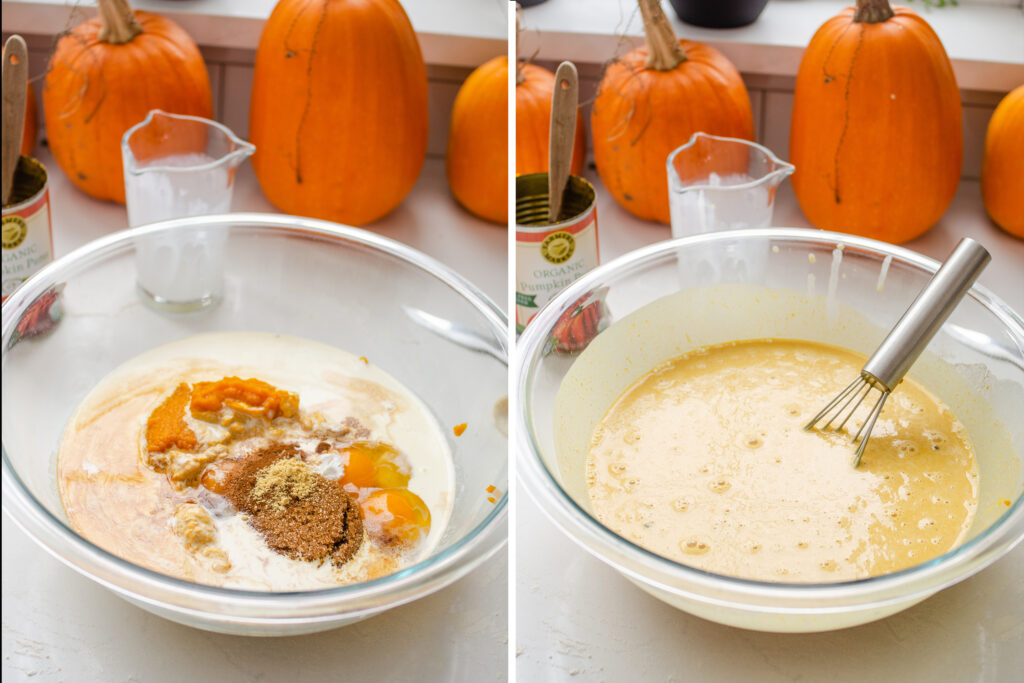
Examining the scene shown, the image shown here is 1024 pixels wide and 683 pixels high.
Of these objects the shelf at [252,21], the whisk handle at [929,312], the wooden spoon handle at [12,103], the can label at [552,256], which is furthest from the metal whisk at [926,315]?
the wooden spoon handle at [12,103]

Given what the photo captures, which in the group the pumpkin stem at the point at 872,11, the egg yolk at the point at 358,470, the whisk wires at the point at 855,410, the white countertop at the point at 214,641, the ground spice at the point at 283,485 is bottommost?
the white countertop at the point at 214,641

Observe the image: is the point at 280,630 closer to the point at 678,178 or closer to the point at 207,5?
the point at 678,178

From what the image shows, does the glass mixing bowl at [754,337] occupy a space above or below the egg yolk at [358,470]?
above

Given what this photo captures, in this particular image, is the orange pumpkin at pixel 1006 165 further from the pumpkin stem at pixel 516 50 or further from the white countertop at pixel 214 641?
the white countertop at pixel 214 641

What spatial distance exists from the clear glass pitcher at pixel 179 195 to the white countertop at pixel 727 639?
1.33 ft

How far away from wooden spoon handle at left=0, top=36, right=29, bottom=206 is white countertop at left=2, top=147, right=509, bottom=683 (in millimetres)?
300

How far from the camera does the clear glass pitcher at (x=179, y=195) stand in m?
0.92

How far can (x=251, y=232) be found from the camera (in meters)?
0.91

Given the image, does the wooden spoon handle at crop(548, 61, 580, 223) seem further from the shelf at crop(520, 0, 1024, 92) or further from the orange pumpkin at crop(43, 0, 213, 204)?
the orange pumpkin at crop(43, 0, 213, 204)

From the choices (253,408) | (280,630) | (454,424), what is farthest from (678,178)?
(280,630)

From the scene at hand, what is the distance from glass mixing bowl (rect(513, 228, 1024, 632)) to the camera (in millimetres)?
583

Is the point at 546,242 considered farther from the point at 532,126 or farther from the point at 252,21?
the point at 252,21

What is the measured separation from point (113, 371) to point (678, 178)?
52 centimetres

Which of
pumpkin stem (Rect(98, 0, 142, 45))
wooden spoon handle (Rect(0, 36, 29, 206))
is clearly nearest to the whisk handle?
wooden spoon handle (Rect(0, 36, 29, 206))
